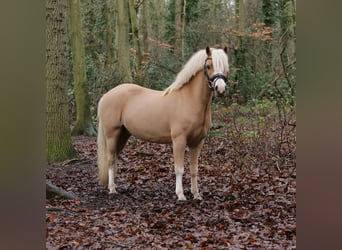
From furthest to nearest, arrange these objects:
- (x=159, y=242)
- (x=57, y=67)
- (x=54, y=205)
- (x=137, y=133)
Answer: (x=57, y=67) → (x=137, y=133) → (x=54, y=205) → (x=159, y=242)

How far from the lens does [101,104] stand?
5922mm

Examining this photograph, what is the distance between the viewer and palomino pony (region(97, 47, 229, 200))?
5.15 metres

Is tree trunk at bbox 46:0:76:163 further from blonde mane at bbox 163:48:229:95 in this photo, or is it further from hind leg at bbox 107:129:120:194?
blonde mane at bbox 163:48:229:95

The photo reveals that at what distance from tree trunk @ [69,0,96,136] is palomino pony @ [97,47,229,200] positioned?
4153 mm

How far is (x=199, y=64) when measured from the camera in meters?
5.23

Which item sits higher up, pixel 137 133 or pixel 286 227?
pixel 137 133

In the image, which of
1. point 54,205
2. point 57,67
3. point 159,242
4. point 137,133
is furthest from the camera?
point 57,67

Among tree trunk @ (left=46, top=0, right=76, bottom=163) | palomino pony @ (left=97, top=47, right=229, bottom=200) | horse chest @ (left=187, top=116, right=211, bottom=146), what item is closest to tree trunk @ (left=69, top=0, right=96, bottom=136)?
tree trunk @ (left=46, top=0, right=76, bottom=163)

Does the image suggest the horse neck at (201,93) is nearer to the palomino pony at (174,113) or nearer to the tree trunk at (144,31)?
the palomino pony at (174,113)

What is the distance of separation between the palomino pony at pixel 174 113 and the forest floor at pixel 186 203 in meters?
0.43
